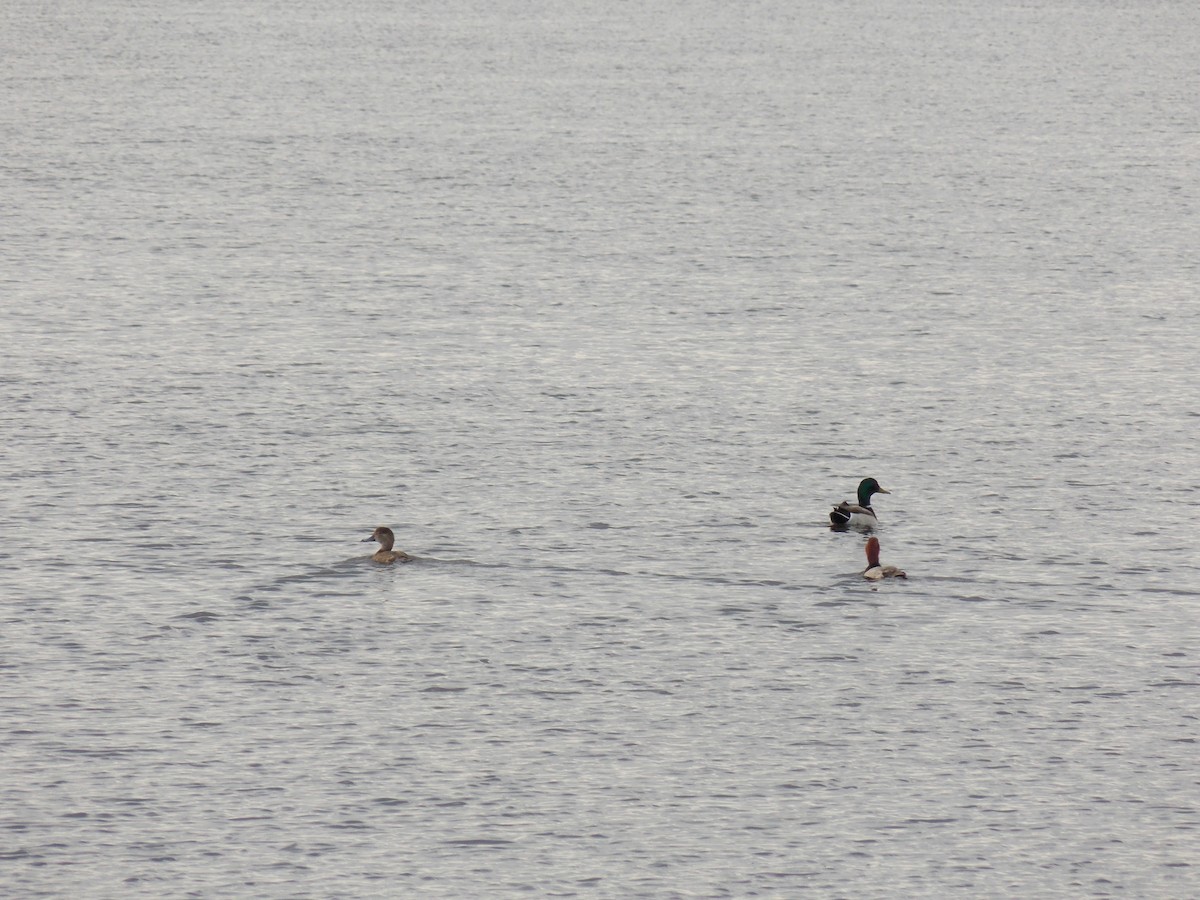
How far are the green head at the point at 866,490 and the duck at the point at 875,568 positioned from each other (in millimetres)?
3112

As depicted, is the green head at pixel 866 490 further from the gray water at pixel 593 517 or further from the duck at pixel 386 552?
the duck at pixel 386 552

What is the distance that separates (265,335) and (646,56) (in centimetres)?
6750

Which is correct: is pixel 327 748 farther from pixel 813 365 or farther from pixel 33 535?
pixel 813 365

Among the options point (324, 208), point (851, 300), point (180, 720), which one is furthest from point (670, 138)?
point (180, 720)

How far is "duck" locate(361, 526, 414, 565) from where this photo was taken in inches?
1276

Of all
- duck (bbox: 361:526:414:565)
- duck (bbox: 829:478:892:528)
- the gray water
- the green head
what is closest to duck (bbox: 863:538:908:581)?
the gray water

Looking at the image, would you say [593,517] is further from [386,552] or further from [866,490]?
[866,490]

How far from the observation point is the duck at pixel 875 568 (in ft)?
104

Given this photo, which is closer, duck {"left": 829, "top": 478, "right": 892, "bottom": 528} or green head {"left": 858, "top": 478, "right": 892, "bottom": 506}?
duck {"left": 829, "top": 478, "right": 892, "bottom": 528}

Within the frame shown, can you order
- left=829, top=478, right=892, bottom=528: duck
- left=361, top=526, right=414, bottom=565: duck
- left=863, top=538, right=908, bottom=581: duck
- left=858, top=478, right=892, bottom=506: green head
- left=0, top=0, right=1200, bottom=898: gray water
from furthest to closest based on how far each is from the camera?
left=858, top=478, right=892, bottom=506: green head < left=829, top=478, right=892, bottom=528: duck < left=361, top=526, right=414, bottom=565: duck < left=863, top=538, right=908, bottom=581: duck < left=0, top=0, right=1200, bottom=898: gray water

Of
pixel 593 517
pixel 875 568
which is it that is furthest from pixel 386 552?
pixel 875 568

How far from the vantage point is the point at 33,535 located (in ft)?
110

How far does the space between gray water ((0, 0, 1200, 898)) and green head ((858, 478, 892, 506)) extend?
495 mm

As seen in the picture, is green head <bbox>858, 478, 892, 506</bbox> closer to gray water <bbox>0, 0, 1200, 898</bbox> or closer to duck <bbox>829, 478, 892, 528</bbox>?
duck <bbox>829, 478, 892, 528</bbox>
